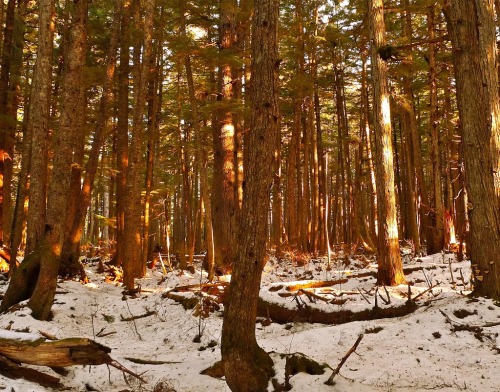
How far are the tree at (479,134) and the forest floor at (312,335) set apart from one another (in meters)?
0.75

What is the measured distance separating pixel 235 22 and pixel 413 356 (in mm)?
11434

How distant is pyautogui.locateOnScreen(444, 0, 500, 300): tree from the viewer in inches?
270

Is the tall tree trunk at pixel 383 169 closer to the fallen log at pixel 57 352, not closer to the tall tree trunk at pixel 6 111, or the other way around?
the fallen log at pixel 57 352

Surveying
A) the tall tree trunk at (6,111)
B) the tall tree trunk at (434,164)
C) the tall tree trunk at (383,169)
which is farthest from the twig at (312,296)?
the tall tree trunk at (6,111)

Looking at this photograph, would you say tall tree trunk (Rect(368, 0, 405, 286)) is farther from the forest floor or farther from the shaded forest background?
the forest floor

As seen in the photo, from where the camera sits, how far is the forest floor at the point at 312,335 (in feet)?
16.4

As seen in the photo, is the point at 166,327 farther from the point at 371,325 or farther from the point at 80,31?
the point at 80,31

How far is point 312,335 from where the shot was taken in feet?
21.9

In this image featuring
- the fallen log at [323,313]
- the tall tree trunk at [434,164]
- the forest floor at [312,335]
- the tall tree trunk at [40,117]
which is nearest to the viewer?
the forest floor at [312,335]

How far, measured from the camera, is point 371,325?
22.4 ft

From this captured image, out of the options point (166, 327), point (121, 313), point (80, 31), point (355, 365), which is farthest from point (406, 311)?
point (80, 31)

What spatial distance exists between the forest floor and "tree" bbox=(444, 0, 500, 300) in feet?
2.47

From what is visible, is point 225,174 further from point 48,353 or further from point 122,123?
point 48,353

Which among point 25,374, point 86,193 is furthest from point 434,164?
point 25,374
